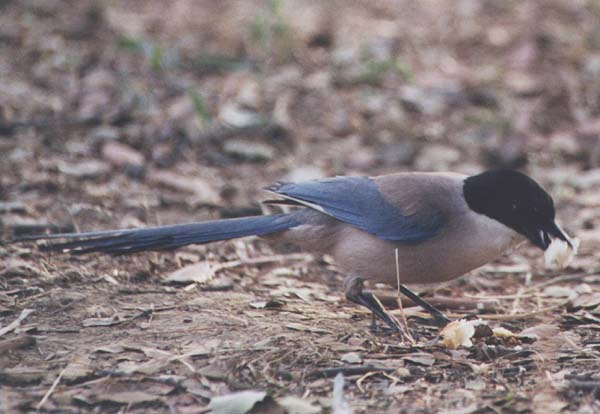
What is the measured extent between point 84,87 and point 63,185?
68.0 inches

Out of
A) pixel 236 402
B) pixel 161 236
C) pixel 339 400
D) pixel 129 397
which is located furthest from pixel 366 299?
pixel 129 397

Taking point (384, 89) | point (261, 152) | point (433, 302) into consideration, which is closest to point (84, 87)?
point (261, 152)

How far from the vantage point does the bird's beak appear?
179 inches

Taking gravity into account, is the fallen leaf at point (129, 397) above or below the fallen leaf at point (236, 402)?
above

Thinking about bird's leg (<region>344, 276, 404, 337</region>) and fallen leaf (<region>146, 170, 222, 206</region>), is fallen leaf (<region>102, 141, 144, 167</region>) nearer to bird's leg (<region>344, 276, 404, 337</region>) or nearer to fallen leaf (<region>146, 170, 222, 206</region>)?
fallen leaf (<region>146, 170, 222, 206</region>)

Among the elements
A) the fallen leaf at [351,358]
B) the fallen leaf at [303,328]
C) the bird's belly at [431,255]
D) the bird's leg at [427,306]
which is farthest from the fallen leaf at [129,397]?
the bird's leg at [427,306]

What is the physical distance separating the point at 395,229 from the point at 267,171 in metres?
2.36

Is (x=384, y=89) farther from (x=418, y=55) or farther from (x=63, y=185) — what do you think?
(x=63, y=185)

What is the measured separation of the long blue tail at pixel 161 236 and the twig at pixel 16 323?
1.20ft

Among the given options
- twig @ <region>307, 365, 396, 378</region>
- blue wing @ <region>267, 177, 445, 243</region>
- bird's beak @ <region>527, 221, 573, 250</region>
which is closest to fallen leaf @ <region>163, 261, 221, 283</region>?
blue wing @ <region>267, 177, 445, 243</region>

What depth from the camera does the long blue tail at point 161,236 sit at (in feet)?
14.9

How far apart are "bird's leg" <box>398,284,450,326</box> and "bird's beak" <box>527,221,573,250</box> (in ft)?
1.91

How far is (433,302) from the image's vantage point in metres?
5.03

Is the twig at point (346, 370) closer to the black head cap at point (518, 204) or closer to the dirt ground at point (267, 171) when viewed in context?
the dirt ground at point (267, 171)
